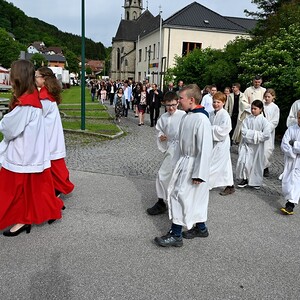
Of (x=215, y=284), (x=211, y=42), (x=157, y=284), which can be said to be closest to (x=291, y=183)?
(x=215, y=284)

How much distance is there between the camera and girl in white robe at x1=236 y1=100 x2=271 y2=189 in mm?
6551

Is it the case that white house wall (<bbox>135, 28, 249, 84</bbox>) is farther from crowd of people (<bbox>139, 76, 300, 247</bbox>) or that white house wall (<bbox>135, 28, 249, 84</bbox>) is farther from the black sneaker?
the black sneaker

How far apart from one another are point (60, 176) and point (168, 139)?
5.60 ft

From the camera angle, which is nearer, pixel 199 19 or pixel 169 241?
pixel 169 241

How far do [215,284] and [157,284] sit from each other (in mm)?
562

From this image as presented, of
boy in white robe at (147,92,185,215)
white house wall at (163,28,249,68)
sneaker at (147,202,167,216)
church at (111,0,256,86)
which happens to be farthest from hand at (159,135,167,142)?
white house wall at (163,28,249,68)

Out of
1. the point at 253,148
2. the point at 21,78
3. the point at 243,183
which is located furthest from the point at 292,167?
the point at 21,78

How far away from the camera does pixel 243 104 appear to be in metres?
9.77

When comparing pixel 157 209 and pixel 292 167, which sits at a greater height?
pixel 292 167

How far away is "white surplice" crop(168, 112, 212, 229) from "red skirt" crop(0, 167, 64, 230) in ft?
5.08

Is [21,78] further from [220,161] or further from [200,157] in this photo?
[220,161]

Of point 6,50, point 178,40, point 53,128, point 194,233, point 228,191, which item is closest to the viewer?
point 194,233

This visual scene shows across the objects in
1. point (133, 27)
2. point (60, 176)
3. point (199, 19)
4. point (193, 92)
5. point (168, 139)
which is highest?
point (133, 27)

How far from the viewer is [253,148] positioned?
6.77 meters
